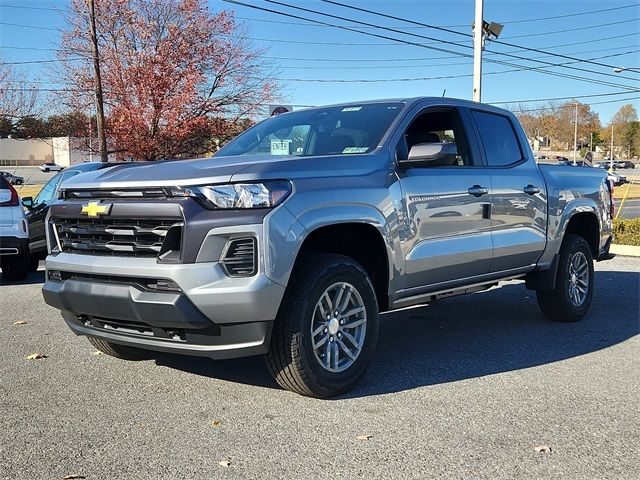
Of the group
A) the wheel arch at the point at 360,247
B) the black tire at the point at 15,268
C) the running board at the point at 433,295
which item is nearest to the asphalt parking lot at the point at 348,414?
the running board at the point at 433,295

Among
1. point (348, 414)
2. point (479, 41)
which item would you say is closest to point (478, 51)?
point (479, 41)

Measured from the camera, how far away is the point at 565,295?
6617 mm

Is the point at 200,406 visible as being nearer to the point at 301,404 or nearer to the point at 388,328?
the point at 301,404

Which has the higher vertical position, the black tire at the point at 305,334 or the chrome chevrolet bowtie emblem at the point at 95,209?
the chrome chevrolet bowtie emblem at the point at 95,209

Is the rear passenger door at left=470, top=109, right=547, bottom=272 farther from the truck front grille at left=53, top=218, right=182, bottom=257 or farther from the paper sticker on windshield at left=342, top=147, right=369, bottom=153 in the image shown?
the truck front grille at left=53, top=218, right=182, bottom=257

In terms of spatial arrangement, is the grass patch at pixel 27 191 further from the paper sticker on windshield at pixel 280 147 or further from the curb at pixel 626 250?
the paper sticker on windshield at pixel 280 147

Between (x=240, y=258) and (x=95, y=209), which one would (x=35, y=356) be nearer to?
(x=95, y=209)

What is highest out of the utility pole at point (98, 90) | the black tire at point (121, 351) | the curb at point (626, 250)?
the utility pole at point (98, 90)

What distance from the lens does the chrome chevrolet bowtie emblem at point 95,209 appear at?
412cm

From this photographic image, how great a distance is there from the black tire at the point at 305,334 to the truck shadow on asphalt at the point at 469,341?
0.86 feet

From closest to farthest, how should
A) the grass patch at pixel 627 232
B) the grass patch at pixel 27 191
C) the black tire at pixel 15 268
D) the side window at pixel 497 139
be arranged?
the side window at pixel 497 139 → the black tire at pixel 15 268 → the grass patch at pixel 627 232 → the grass patch at pixel 27 191

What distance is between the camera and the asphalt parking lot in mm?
3336

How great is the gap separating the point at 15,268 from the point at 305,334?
7.04m

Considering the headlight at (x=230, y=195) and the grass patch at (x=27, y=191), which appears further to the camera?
the grass patch at (x=27, y=191)
